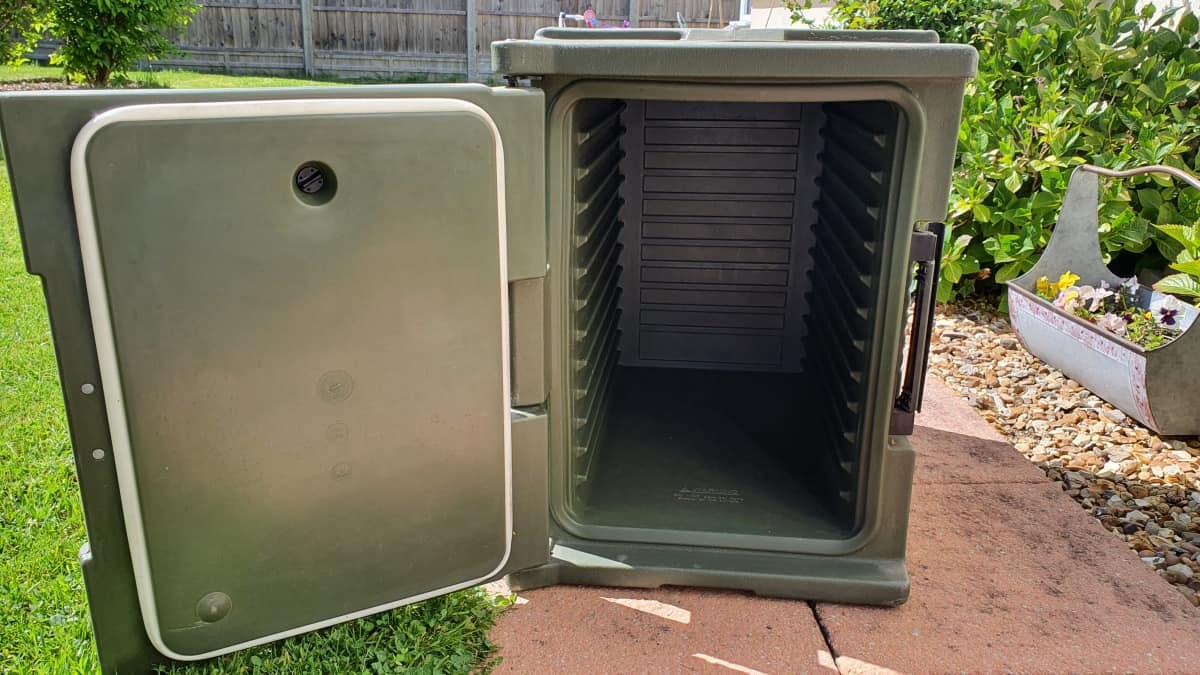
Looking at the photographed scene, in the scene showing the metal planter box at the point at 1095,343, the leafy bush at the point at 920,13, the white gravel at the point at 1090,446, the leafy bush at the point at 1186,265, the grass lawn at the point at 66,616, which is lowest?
the white gravel at the point at 1090,446

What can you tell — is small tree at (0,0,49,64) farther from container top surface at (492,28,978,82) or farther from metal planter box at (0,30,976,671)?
container top surface at (492,28,978,82)

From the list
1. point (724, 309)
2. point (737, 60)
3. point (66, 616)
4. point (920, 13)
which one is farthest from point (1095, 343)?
point (920, 13)

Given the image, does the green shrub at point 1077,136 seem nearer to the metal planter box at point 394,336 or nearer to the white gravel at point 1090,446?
the white gravel at point 1090,446

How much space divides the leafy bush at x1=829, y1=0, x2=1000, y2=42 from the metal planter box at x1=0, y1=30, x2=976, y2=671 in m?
4.04

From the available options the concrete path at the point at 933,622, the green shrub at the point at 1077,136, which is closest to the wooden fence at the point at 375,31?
the green shrub at the point at 1077,136

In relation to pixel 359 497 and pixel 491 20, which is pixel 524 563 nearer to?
pixel 359 497

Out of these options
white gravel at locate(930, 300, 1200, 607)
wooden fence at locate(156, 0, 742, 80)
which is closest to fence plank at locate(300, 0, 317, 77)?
wooden fence at locate(156, 0, 742, 80)

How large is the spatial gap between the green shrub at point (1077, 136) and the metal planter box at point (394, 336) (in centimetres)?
182

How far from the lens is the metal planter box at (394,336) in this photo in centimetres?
125

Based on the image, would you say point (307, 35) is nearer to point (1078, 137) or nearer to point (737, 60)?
point (1078, 137)

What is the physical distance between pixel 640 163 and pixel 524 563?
1.69 metres

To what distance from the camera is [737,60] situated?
1661 millimetres

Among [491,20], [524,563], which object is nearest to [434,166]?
[524,563]

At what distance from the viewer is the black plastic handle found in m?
1.81
